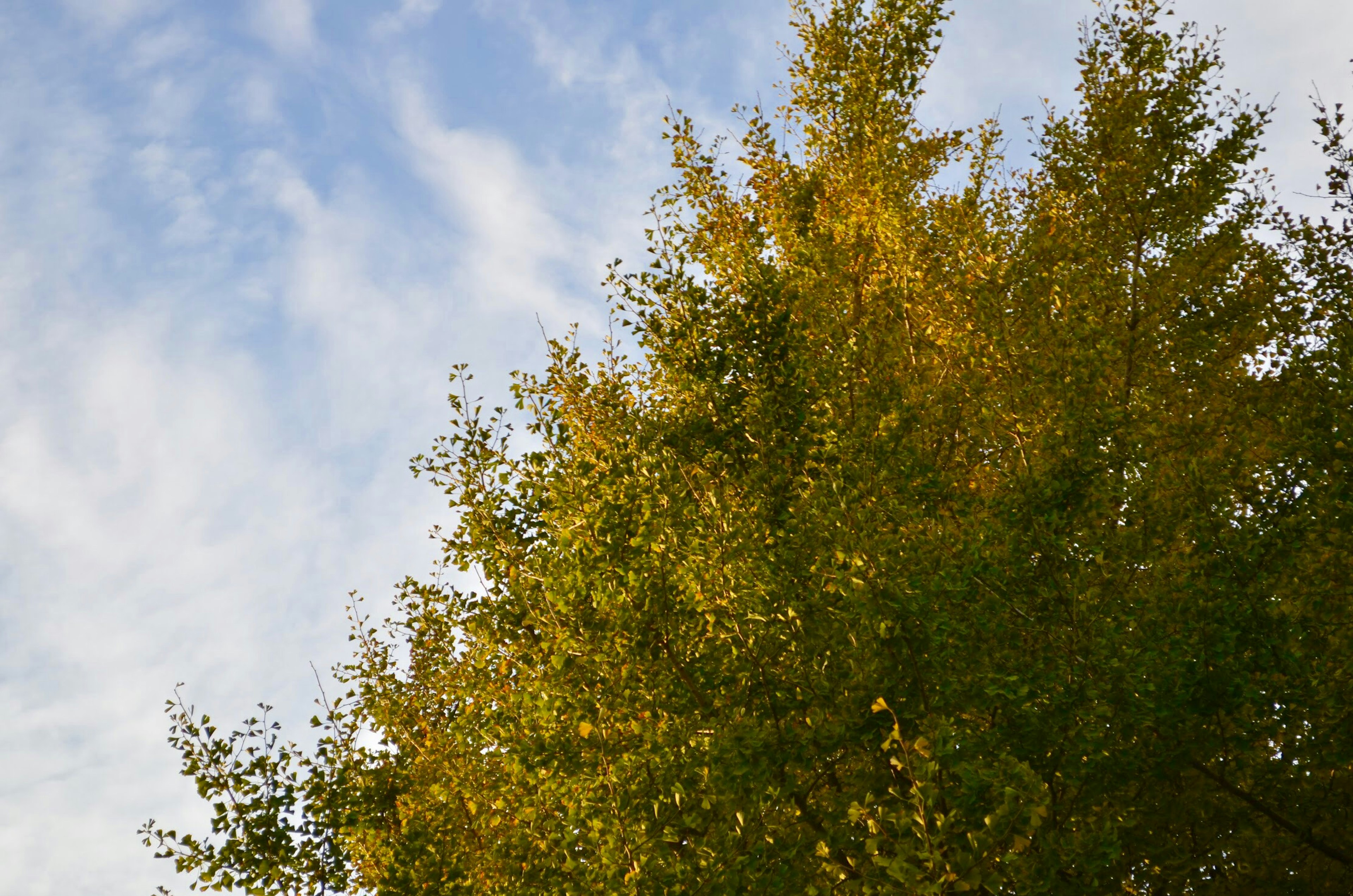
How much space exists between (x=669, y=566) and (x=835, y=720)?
209cm

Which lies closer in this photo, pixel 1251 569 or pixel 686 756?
pixel 686 756

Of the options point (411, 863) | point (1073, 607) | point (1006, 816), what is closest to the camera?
point (1006, 816)

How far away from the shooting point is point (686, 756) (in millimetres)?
7770

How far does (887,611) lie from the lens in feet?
23.9

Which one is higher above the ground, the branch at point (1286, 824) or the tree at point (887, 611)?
the tree at point (887, 611)

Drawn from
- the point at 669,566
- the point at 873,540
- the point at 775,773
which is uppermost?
the point at 669,566

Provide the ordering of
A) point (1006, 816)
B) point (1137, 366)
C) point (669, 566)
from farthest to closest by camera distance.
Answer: point (1137, 366), point (669, 566), point (1006, 816)

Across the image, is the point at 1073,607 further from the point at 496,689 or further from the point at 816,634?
the point at 496,689

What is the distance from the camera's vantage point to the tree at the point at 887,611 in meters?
7.44

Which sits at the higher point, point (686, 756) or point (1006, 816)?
point (686, 756)

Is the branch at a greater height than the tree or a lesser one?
lesser

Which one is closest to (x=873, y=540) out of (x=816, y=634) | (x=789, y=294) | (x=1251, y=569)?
(x=816, y=634)

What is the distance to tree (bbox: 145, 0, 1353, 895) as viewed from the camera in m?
7.44

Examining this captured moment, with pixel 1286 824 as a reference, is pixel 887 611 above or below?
above
